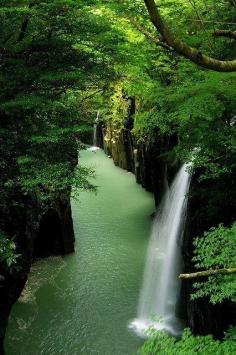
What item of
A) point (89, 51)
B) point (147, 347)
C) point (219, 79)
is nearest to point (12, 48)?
point (89, 51)

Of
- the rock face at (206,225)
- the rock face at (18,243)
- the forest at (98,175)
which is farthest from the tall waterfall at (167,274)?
the rock face at (18,243)

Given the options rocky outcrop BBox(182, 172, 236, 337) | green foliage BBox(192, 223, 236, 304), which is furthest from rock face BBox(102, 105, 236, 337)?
green foliage BBox(192, 223, 236, 304)

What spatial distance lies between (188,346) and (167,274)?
8555mm

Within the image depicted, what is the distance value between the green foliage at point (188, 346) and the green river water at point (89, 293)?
187 inches

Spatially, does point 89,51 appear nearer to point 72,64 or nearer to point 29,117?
point 72,64

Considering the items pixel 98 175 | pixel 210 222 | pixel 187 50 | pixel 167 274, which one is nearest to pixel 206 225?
pixel 210 222

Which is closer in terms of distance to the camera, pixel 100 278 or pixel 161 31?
pixel 161 31

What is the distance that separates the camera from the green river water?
1047 centimetres

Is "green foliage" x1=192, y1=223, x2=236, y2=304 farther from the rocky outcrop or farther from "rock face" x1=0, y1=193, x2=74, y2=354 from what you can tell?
"rock face" x1=0, y1=193, x2=74, y2=354

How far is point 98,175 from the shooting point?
33.8 ft

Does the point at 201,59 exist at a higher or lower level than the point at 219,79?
higher

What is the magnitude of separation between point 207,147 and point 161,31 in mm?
5170

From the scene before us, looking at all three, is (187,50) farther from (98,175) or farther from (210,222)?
(98,175)

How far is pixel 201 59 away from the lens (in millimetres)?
2895
